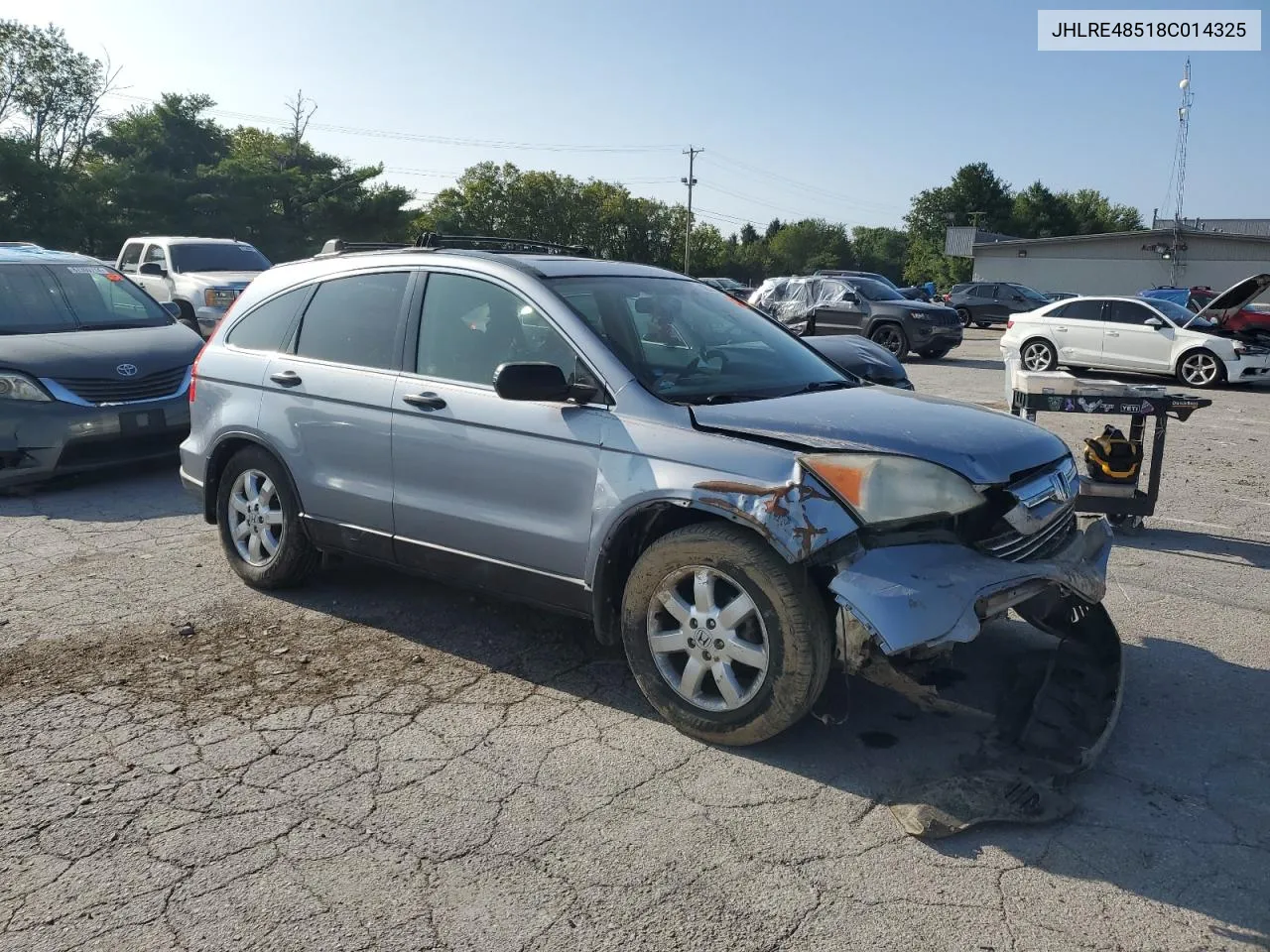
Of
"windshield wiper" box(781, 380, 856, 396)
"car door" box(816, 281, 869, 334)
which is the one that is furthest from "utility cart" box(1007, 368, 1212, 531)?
"car door" box(816, 281, 869, 334)

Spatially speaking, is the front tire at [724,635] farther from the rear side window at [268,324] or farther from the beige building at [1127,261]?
the beige building at [1127,261]

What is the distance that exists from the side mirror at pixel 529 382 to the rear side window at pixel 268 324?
1.89m

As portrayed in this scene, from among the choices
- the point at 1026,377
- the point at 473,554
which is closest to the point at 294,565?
the point at 473,554

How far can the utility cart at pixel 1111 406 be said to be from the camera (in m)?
6.52

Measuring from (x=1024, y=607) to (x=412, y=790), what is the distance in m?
2.32

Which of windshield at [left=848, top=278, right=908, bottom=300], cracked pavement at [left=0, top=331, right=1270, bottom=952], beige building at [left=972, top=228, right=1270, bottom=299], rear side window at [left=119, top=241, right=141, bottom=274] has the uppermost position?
beige building at [left=972, top=228, right=1270, bottom=299]

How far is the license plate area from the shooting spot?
8000 mm

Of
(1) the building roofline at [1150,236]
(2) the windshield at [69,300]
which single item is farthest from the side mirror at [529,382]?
(1) the building roofline at [1150,236]

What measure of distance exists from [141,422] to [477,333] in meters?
4.78

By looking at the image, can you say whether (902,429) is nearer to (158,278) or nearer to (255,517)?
(255,517)

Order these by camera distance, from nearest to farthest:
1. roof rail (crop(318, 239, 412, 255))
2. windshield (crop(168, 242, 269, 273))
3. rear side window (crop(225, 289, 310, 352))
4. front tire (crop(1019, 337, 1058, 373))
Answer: rear side window (crop(225, 289, 310, 352)) < roof rail (crop(318, 239, 412, 255)) < windshield (crop(168, 242, 269, 273)) < front tire (crop(1019, 337, 1058, 373))

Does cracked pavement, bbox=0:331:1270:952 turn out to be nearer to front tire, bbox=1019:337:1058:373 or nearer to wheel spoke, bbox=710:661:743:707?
wheel spoke, bbox=710:661:743:707

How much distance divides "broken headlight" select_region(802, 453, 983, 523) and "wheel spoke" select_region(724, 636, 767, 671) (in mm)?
593

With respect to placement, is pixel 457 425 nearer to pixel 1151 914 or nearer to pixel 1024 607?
pixel 1024 607
